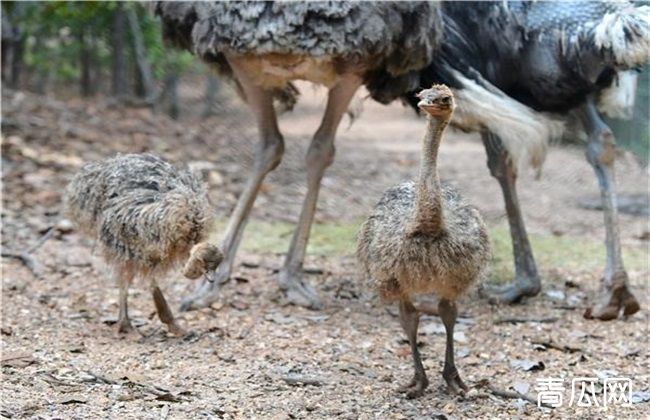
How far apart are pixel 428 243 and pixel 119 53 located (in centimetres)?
617

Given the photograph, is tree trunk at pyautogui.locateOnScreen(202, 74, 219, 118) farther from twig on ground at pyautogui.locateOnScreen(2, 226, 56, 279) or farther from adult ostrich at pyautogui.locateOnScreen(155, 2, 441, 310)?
adult ostrich at pyautogui.locateOnScreen(155, 2, 441, 310)

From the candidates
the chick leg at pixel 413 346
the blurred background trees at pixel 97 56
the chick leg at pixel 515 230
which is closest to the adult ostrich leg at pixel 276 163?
Answer: the chick leg at pixel 515 230

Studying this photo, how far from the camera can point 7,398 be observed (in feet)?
10.9

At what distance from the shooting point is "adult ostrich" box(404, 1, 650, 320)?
4727 mm

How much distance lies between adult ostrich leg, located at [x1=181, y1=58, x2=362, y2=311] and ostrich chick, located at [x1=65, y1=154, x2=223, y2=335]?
70cm

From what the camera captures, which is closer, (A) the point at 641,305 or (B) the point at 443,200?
(B) the point at 443,200

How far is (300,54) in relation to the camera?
14.6ft

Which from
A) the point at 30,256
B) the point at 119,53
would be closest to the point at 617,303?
the point at 30,256

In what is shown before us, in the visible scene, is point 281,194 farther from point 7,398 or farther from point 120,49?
point 7,398

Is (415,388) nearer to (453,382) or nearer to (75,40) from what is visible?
(453,382)

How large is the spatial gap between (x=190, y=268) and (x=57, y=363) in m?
0.58

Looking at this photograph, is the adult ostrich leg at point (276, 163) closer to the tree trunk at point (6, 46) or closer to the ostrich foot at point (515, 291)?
the ostrich foot at point (515, 291)

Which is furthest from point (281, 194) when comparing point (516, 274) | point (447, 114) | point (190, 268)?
point (447, 114)

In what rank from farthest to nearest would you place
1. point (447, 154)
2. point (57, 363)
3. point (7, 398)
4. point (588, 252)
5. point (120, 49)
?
point (447, 154) < point (120, 49) < point (588, 252) < point (57, 363) < point (7, 398)
